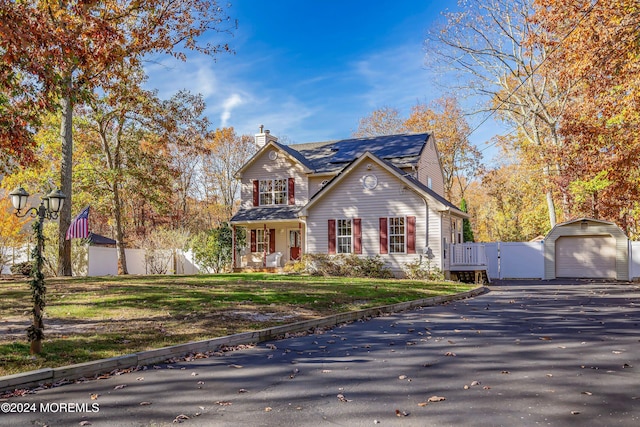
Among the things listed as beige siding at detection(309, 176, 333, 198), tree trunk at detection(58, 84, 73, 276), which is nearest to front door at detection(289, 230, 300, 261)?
beige siding at detection(309, 176, 333, 198)

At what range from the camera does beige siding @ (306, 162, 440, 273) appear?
2225 cm

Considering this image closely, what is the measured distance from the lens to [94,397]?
16.6 feet

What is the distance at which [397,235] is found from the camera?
22750 millimetres

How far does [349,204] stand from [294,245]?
5.42 m

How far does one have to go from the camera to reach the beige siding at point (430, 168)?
26516 millimetres

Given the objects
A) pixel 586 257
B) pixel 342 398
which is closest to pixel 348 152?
pixel 586 257

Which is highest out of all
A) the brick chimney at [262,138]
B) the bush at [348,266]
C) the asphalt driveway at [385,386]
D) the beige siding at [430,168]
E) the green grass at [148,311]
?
the brick chimney at [262,138]


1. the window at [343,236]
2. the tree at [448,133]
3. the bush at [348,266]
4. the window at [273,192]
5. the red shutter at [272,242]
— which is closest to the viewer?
the bush at [348,266]

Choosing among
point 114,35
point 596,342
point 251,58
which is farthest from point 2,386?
point 251,58

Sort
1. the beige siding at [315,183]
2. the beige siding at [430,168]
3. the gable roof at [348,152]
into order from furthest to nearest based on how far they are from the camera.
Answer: the beige siding at [315,183] → the gable roof at [348,152] → the beige siding at [430,168]

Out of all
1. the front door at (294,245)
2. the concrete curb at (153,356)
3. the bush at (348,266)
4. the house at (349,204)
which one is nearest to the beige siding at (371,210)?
the house at (349,204)

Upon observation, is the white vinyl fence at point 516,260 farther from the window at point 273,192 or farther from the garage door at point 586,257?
the window at point 273,192

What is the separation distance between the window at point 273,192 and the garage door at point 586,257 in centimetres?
Result: 1516

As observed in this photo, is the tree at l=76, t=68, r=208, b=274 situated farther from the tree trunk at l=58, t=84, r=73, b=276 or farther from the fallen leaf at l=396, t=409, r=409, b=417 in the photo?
the fallen leaf at l=396, t=409, r=409, b=417
